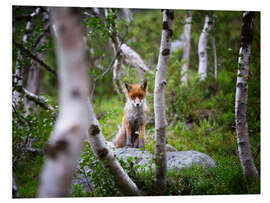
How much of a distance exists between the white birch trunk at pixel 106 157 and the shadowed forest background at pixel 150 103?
111 millimetres

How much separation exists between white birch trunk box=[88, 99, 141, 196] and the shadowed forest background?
0.11 m

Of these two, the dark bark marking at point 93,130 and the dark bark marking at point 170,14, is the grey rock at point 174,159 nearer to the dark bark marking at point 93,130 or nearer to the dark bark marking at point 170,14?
the dark bark marking at point 93,130

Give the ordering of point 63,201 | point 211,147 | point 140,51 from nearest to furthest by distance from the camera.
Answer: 1. point 63,201
2. point 211,147
3. point 140,51

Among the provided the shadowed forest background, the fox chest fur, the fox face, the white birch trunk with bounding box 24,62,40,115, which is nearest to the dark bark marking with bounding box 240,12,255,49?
the shadowed forest background

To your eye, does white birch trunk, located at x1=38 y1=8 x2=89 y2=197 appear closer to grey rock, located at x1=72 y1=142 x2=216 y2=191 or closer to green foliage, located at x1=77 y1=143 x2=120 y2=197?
green foliage, located at x1=77 y1=143 x2=120 y2=197

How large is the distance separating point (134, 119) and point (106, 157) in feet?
5.07

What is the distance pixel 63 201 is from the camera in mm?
1738

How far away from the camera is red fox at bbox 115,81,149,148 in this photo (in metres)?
3.59

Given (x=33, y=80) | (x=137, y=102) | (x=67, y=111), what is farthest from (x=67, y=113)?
(x=33, y=80)

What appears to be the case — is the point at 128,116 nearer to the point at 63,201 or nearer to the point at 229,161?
the point at 229,161

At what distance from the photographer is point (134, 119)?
12.3ft

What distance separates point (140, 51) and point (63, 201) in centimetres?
392
